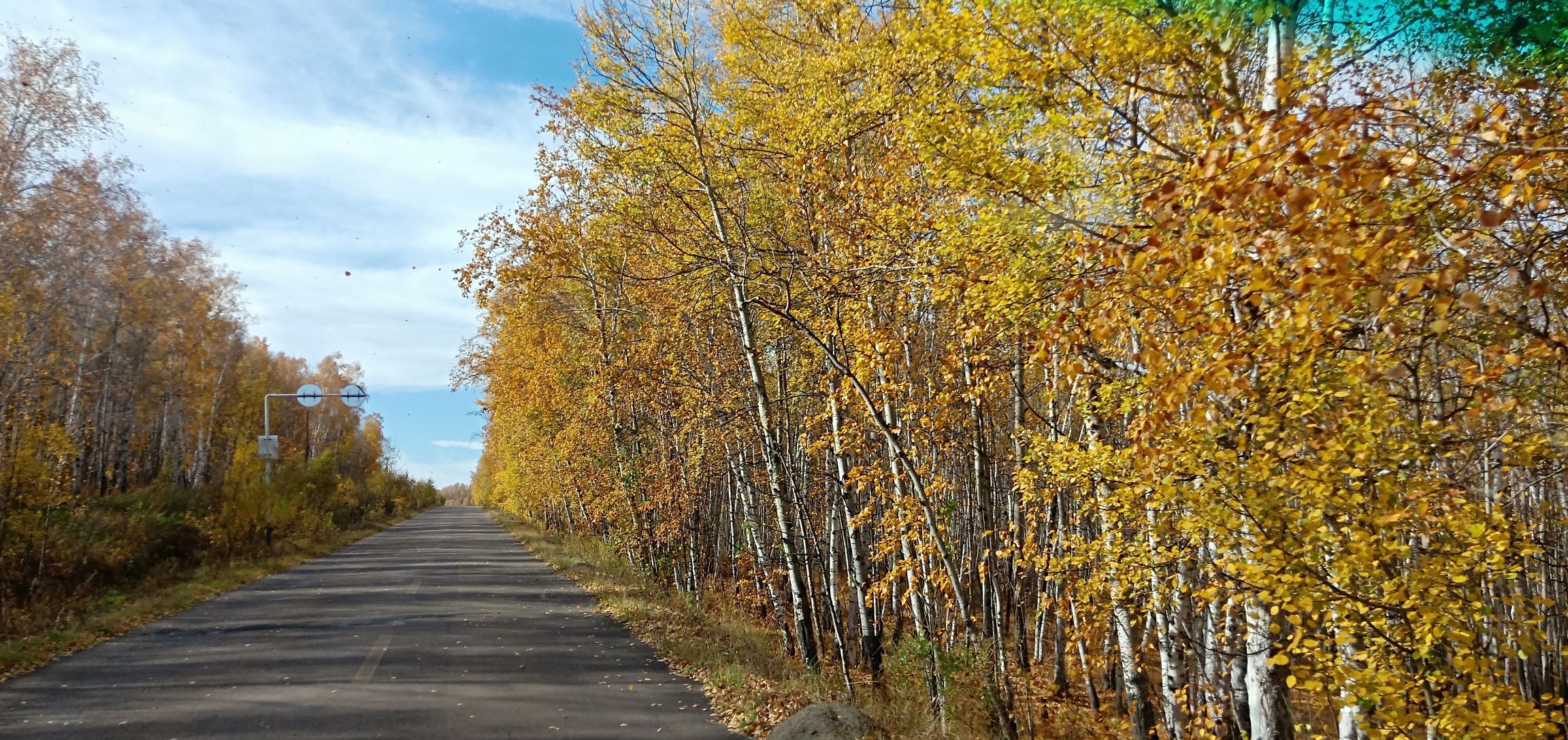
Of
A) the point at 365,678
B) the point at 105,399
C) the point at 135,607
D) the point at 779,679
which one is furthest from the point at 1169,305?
the point at 105,399

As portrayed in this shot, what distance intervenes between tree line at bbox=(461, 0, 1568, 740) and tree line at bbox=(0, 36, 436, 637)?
28.8ft

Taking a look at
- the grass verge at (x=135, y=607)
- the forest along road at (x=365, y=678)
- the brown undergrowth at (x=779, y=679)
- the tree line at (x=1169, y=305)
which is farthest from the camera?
the grass verge at (x=135, y=607)

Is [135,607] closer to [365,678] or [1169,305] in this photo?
[365,678]

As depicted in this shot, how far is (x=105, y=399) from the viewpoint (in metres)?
29.6

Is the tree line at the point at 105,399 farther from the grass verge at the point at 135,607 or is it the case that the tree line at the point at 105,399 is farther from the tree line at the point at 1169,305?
the tree line at the point at 1169,305

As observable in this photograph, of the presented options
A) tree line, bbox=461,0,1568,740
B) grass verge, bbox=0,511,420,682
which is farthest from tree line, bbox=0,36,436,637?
tree line, bbox=461,0,1568,740

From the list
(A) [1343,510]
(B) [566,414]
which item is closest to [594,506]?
(B) [566,414]

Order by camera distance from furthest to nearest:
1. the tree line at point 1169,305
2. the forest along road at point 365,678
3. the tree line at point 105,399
Result: the tree line at point 105,399
the forest along road at point 365,678
the tree line at point 1169,305

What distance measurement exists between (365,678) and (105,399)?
28614 mm

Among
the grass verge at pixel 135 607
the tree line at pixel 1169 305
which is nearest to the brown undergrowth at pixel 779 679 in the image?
the tree line at pixel 1169 305

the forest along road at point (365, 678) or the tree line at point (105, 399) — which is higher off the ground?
the tree line at point (105, 399)

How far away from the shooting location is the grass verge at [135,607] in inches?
392

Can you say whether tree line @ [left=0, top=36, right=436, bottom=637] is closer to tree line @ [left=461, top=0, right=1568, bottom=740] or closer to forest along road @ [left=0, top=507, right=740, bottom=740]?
forest along road @ [left=0, top=507, right=740, bottom=740]

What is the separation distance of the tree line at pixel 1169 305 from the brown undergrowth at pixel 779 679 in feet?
0.82
